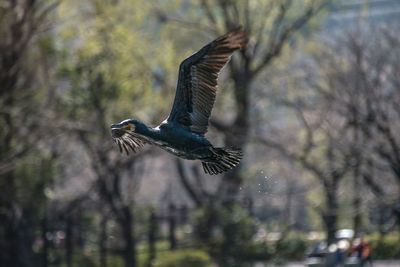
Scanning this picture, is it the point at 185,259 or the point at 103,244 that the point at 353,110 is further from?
the point at 103,244

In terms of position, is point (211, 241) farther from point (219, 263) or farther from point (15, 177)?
point (15, 177)

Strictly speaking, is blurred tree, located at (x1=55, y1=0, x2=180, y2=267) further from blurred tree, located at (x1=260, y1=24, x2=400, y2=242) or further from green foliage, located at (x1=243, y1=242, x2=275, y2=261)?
blurred tree, located at (x1=260, y1=24, x2=400, y2=242)

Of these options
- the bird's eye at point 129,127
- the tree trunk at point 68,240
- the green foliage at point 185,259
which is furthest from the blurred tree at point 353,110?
the bird's eye at point 129,127

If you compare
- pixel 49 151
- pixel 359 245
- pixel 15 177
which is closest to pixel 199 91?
pixel 15 177

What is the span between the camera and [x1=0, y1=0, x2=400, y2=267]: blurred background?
65.9ft

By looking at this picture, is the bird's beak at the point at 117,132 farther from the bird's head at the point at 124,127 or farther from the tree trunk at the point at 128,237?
the tree trunk at the point at 128,237

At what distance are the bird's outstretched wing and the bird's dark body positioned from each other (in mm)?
171

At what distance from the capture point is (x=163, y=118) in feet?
74.7

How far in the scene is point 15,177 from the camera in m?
20.0

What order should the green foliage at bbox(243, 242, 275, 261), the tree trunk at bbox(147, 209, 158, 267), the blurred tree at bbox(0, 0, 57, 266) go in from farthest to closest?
the tree trunk at bbox(147, 209, 158, 267), the green foliage at bbox(243, 242, 275, 261), the blurred tree at bbox(0, 0, 57, 266)

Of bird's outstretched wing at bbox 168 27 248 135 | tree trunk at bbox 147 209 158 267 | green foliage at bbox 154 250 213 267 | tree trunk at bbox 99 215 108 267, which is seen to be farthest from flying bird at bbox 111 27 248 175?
tree trunk at bbox 147 209 158 267

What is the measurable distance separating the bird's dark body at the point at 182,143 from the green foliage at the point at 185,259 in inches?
551

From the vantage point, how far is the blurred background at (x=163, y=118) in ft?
65.9

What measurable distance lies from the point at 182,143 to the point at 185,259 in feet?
46.2
